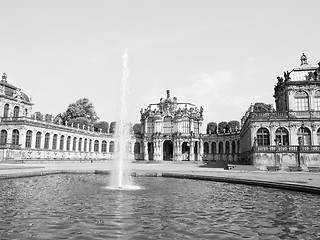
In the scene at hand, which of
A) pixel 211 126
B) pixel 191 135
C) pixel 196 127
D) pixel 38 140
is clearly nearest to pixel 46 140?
pixel 38 140

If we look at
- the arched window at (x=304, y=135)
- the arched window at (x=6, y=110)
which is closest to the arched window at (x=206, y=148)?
the arched window at (x=304, y=135)

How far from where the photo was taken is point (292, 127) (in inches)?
1508

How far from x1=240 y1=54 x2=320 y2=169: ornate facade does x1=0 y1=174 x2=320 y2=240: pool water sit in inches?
899

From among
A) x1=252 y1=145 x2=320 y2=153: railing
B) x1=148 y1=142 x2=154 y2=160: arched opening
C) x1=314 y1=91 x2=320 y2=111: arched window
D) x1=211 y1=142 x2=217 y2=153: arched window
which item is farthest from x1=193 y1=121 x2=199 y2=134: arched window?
x1=252 y1=145 x2=320 y2=153: railing

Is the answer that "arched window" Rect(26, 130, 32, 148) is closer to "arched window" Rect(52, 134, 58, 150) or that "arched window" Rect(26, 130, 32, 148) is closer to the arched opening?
"arched window" Rect(52, 134, 58, 150)

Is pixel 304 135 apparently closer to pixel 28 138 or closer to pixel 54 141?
pixel 28 138

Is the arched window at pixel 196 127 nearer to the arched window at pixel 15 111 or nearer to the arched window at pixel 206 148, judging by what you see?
the arched window at pixel 206 148

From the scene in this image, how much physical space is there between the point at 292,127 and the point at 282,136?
1808 mm

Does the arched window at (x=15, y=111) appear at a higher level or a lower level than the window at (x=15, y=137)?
higher

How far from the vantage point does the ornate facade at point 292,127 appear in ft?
117

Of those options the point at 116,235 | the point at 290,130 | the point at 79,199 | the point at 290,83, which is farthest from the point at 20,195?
the point at 290,83

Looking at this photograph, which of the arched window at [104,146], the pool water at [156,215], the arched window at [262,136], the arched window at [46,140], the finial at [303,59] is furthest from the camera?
the arched window at [104,146]

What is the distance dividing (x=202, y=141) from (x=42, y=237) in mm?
73887

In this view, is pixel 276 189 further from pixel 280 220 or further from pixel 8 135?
pixel 8 135
